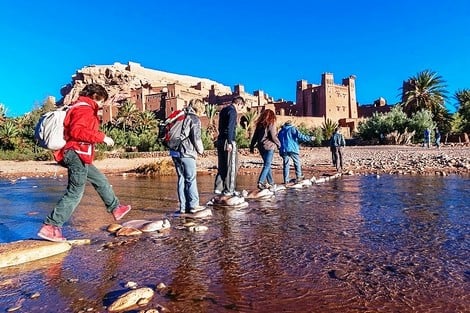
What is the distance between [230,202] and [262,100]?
250ft

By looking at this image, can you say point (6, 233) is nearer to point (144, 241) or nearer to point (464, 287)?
point (144, 241)

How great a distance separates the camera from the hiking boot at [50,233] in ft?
12.8

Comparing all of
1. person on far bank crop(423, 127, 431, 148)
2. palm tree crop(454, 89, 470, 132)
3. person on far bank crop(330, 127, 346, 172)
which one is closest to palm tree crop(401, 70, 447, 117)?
palm tree crop(454, 89, 470, 132)

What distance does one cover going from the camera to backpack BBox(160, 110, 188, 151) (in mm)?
5477

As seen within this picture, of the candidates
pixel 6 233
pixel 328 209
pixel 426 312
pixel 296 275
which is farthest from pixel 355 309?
pixel 6 233

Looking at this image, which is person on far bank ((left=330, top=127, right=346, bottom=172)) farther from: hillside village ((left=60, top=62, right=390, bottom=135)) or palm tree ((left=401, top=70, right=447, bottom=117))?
hillside village ((left=60, top=62, right=390, bottom=135))

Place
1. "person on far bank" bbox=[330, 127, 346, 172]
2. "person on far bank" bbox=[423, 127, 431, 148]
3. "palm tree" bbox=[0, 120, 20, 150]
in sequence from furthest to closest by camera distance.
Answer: "palm tree" bbox=[0, 120, 20, 150], "person on far bank" bbox=[423, 127, 431, 148], "person on far bank" bbox=[330, 127, 346, 172]

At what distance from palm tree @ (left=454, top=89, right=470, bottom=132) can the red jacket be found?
143ft

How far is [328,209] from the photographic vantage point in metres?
5.82

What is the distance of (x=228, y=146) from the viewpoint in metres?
6.66

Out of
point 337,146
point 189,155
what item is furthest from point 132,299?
point 337,146

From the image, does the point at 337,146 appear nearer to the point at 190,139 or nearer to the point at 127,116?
the point at 190,139

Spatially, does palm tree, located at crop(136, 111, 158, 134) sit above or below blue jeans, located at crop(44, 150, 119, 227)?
above

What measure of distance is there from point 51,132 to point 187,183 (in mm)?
2150
